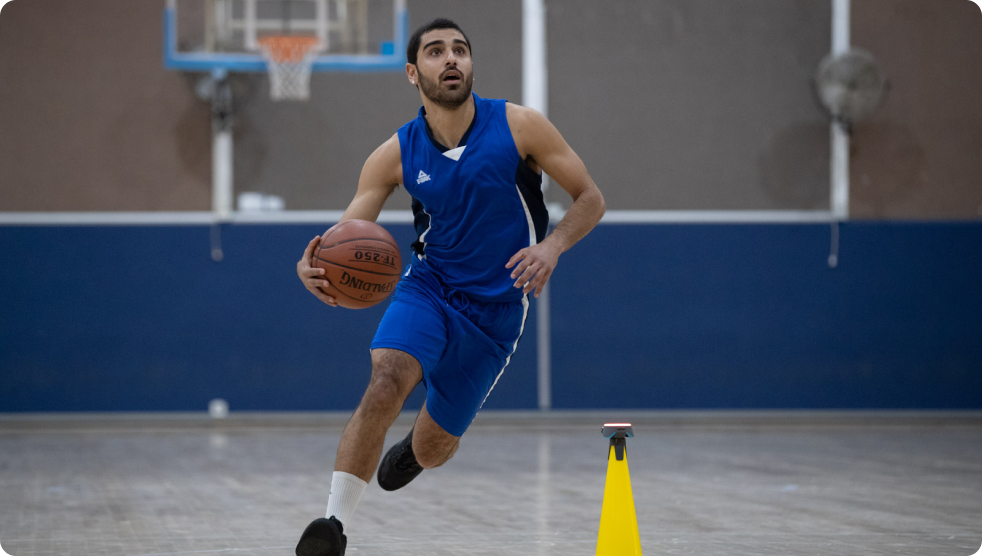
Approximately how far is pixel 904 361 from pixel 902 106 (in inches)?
104

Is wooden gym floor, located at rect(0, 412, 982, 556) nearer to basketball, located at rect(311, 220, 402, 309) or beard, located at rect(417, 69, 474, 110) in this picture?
basketball, located at rect(311, 220, 402, 309)

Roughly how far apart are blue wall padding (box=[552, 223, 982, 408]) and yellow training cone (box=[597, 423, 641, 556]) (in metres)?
6.39

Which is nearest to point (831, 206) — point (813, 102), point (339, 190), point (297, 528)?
point (813, 102)

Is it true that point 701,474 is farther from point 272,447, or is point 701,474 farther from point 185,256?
point 185,256

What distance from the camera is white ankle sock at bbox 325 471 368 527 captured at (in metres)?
3.28

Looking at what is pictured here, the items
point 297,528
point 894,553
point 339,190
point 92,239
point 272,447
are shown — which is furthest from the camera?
point 339,190

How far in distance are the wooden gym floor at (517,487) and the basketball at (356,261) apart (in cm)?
102

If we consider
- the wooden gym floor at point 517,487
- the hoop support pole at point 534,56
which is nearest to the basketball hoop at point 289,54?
the hoop support pole at point 534,56

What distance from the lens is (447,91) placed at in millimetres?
3889

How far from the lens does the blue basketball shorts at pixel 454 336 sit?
150 inches

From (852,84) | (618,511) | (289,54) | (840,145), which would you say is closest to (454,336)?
(618,511)

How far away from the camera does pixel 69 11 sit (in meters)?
10.3

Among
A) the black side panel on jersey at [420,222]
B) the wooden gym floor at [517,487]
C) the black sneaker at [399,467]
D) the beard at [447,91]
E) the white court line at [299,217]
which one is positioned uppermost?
the beard at [447,91]

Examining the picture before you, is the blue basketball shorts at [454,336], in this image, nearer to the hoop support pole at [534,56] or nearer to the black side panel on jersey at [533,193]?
the black side panel on jersey at [533,193]
